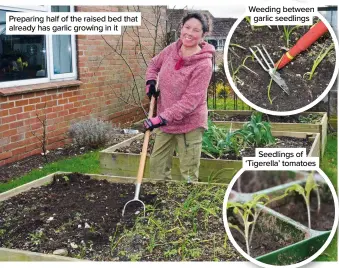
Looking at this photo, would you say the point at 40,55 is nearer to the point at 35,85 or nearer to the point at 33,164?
the point at 35,85

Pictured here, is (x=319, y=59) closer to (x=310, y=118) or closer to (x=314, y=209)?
(x=314, y=209)

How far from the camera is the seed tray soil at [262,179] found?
6.87 ft

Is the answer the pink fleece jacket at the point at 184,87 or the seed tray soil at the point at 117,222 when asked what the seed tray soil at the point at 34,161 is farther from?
the pink fleece jacket at the point at 184,87

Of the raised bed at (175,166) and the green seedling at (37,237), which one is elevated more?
the raised bed at (175,166)

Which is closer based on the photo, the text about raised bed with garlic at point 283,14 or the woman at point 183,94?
the text about raised bed with garlic at point 283,14

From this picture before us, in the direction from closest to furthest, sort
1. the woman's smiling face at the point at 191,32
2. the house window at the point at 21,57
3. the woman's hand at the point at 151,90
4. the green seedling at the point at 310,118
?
1. the woman's smiling face at the point at 191,32
2. the woman's hand at the point at 151,90
3. the house window at the point at 21,57
4. the green seedling at the point at 310,118

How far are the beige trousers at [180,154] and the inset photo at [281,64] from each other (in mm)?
590

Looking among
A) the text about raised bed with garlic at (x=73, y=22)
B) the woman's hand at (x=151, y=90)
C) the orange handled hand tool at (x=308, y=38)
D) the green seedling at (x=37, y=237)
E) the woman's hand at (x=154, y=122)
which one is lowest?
the green seedling at (x=37, y=237)

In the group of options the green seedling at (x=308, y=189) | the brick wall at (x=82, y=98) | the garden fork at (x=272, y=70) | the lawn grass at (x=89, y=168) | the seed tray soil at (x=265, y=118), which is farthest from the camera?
the seed tray soil at (x=265, y=118)

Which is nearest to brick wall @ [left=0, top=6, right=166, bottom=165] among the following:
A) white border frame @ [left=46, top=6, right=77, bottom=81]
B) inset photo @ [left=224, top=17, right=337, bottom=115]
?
white border frame @ [left=46, top=6, right=77, bottom=81]

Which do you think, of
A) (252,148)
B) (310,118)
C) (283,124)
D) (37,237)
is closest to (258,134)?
(252,148)

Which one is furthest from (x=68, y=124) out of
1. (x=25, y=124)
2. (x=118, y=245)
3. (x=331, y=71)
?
(x=331, y=71)

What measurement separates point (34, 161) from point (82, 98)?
732 mm

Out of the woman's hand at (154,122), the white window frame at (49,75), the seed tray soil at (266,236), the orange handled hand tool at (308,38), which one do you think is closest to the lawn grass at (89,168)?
the seed tray soil at (266,236)
